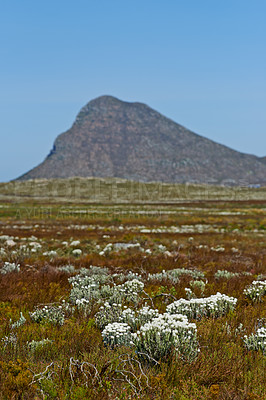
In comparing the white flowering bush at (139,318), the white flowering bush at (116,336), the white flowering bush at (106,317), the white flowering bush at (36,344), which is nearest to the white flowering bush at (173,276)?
the white flowering bush at (106,317)

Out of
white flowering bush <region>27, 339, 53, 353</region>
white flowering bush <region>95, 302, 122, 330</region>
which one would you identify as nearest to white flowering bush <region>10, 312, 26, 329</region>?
white flowering bush <region>27, 339, 53, 353</region>

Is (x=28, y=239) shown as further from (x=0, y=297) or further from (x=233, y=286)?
(x=233, y=286)

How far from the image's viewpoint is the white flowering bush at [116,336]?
164 inches

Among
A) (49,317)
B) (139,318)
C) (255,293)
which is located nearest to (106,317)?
(139,318)

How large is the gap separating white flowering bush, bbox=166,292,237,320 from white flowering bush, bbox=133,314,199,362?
4.01ft

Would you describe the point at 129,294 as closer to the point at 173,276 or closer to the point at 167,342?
the point at 167,342

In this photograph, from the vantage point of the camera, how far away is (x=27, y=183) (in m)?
171

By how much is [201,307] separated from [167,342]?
1861 millimetres

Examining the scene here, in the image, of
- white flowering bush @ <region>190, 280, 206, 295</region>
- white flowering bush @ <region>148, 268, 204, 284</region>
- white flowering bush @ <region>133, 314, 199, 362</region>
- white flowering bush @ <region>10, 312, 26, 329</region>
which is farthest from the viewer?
white flowering bush @ <region>148, 268, 204, 284</region>

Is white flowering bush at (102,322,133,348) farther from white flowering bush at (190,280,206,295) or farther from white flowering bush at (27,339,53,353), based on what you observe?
white flowering bush at (190,280,206,295)

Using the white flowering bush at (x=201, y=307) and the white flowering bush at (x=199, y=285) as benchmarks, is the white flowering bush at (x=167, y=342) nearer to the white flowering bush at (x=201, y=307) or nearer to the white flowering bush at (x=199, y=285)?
the white flowering bush at (x=201, y=307)

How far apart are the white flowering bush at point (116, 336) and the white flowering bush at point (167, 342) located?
301 mm

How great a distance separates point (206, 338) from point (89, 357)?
1708mm

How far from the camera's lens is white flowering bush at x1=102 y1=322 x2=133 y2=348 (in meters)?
4.18
